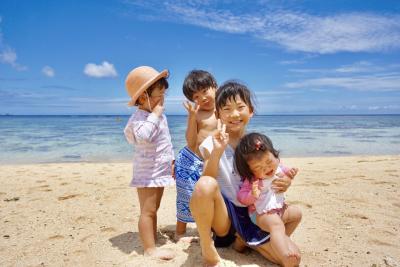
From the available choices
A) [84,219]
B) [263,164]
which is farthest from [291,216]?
[84,219]

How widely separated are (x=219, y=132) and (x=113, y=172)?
4.96 meters

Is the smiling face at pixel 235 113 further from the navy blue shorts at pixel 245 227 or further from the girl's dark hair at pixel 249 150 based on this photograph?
the navy blue shorts at pixel 245 227

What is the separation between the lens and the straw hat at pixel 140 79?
9.17 ft

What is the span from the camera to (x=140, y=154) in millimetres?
2859

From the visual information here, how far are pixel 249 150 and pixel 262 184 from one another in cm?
27

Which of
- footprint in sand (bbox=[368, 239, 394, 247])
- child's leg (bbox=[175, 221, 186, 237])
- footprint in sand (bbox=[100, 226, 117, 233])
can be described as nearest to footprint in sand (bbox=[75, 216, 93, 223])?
footprint in sand (bbox=[100, 226, 117, 233])

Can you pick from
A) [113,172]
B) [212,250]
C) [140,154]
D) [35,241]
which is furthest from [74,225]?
[113,172]

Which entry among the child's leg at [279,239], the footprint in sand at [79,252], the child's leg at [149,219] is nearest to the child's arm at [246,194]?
the child's leg at [279,239]

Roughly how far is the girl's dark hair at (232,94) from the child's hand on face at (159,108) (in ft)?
1.74

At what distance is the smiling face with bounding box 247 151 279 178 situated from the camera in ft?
7.53

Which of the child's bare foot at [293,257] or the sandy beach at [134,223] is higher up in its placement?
the child's bare foot at [293,257]

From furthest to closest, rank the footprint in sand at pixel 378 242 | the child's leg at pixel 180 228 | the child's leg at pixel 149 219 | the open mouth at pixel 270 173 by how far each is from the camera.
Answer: the child's leg at pixel 180 228, the footprint in sand at pixel 378 242, the child's leg at pixel 149 219, the open mouth at pixel 270 173

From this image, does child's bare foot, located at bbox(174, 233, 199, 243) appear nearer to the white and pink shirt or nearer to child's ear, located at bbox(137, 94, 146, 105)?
the white and pink shirt

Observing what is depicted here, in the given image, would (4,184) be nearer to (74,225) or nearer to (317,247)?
(74,225)
